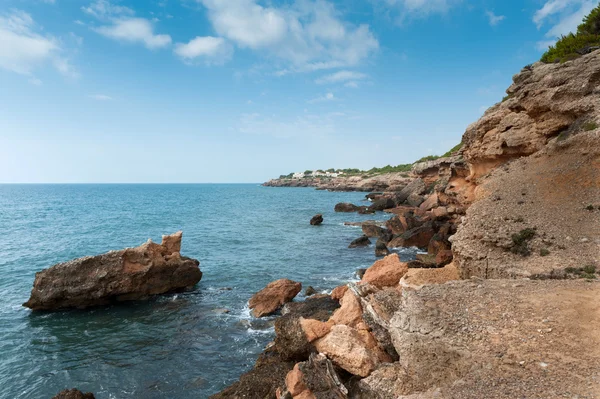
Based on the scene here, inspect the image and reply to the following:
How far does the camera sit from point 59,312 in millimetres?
20469

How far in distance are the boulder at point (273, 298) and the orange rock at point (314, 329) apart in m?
8.58

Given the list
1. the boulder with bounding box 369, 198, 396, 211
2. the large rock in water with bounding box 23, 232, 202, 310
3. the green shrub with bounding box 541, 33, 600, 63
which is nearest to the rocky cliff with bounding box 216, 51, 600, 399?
the large rock in water with bounding box 23, 232, 202, 310

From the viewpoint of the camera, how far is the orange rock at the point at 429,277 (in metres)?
14.1

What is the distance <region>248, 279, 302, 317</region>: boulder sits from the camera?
782 inches

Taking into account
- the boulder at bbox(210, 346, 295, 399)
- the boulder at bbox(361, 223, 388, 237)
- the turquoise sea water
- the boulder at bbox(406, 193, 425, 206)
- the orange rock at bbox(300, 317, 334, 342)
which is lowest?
the turquoise sea water

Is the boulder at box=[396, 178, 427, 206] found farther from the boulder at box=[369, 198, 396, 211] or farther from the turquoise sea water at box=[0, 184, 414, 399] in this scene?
the turquoise sea water at box=[0, 184, 414, 399]

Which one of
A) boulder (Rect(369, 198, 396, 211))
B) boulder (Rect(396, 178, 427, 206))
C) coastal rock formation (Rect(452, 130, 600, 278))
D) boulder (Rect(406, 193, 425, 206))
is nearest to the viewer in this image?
coastal rock formation (Rect(452, 130, 600, 278))

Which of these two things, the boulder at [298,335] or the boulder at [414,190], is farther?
the boulder at [414,190]

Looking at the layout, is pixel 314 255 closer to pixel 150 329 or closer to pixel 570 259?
pixel 150 329

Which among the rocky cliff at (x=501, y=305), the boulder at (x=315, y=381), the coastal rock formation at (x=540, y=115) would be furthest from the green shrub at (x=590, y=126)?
the boulder at (x=315, y=381)

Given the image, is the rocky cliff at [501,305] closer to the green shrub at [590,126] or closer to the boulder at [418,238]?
the green shrub at [590,126]

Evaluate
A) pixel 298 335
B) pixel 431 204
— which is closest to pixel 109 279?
pixel 298 335

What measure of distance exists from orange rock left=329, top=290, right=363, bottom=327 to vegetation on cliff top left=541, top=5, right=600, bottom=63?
37.9 m

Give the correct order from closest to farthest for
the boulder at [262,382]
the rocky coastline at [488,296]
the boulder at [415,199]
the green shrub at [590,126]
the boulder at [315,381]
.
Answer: the rocky coastline at [488,296], the boulder at [315,381], the boulder at [262,382], the green shrub at [590,126], the boulder at [415,199]
